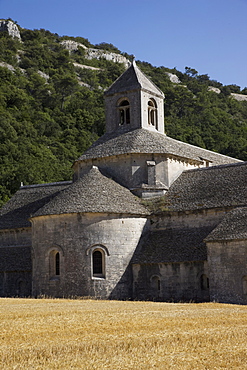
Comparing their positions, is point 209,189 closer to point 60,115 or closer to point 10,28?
point 60,115

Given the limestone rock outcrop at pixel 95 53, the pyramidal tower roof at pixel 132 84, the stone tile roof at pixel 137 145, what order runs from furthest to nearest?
the limestone rock outcrop at pixel 95 53
the pyramidal tower roof at pixel 132 84
the stone tile roof at pixel 137 145

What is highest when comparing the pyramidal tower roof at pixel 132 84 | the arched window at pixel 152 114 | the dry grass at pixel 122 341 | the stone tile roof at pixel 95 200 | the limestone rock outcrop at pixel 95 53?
the limestone rock outcrop at pixel 95 53

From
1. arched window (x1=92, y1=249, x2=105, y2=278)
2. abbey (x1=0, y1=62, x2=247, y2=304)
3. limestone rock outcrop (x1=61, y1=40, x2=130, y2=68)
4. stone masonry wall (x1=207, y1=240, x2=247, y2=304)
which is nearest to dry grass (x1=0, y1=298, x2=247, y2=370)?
stone masonry wall (x1=207, y1=240, x2=247, y2=304)

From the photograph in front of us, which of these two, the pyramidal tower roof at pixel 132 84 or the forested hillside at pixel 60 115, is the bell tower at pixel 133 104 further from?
the forested hillside at pixel 60 115

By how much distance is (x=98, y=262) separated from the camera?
32.9m

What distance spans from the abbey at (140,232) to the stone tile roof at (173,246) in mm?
64

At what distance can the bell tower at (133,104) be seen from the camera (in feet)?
133

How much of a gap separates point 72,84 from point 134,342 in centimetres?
9749

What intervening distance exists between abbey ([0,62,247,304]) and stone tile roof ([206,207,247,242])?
6 centimetres

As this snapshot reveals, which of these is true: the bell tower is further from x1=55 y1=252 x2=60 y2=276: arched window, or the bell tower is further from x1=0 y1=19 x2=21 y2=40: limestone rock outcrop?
x1=0 y1=19 x2=21 y2=40: limestone rock outcrop

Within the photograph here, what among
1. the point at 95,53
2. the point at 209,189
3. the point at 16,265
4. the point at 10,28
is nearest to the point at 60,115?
the point at 16,265

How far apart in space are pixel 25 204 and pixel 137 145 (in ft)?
34.9

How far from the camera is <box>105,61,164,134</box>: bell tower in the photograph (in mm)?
40438

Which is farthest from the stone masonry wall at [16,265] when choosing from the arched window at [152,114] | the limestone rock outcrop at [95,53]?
the limestone rock outcrop at [95,53]
